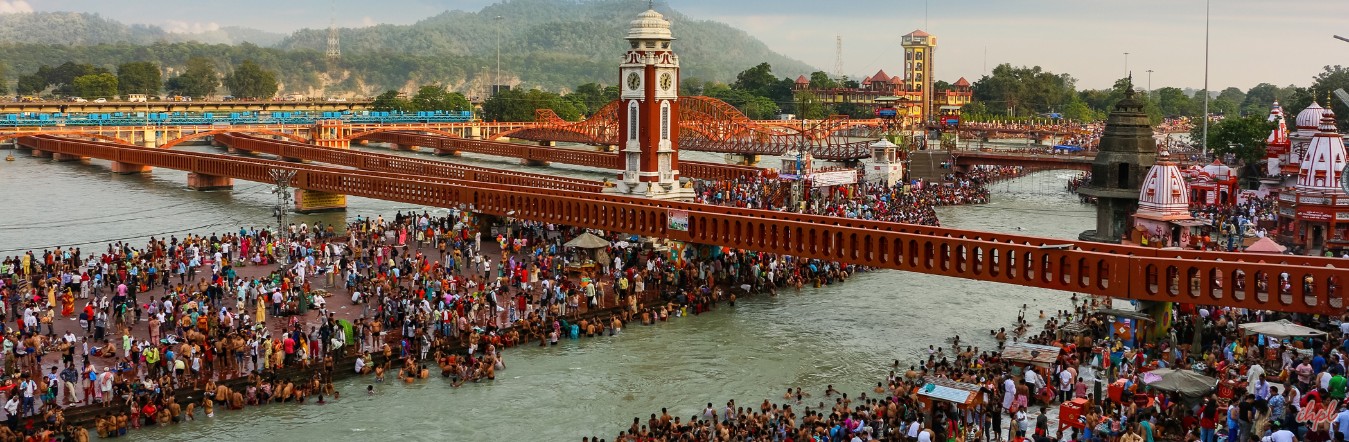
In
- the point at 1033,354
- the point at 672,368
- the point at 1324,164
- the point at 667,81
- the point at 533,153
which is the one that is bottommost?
the point at 672,368

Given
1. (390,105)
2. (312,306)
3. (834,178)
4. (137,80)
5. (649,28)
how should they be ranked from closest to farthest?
(312,306)
(649,28)
(834,178)
(390,105)
(137,80)

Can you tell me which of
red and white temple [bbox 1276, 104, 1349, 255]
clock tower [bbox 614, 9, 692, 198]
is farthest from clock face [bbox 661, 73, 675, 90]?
red and white temple [bbox 1276, 104, 1349, 255]

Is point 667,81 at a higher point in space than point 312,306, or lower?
higher

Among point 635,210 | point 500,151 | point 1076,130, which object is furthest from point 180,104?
point 635,210

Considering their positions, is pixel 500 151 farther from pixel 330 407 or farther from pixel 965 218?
pixel 330 407

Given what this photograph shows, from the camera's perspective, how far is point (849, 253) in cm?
3772

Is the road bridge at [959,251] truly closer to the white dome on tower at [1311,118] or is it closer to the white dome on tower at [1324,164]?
the white dome on tower at [1324,164]

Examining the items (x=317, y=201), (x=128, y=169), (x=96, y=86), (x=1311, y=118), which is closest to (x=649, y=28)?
(x=317, y=201)

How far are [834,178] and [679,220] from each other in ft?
73.6

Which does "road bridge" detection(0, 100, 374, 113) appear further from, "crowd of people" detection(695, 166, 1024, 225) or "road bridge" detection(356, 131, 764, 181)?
"crowd of people" detection(695, 166, 1024, 225)

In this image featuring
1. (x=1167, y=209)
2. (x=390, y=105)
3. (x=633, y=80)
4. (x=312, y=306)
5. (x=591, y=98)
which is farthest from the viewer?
(x=591, y=98)

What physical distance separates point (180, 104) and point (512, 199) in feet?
431

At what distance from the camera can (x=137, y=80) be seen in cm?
18950

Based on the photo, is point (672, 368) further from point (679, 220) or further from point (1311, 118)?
point (1311, 118)
